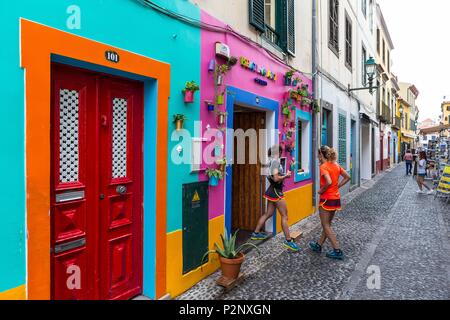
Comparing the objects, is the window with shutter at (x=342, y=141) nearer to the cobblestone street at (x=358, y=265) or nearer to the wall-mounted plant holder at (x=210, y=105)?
the cobblestone street at (x=358, y=265)

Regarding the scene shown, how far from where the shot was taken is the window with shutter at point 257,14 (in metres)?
5.61

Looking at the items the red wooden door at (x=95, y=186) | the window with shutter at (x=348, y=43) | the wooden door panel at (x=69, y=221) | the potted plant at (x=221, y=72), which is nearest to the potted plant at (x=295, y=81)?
the potted plant at (x=221, y=72)

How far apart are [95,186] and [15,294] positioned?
1092 mm

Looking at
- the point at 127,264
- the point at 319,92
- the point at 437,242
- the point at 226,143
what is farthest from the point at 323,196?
the point at 319,92

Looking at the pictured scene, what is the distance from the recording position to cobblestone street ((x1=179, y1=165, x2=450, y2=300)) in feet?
13.5

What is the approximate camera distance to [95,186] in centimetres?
318

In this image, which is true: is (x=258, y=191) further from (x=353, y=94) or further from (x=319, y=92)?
(x=353, y=94)

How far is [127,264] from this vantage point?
357 centimetres

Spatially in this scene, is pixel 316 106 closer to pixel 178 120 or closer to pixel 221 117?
pixel 221 117

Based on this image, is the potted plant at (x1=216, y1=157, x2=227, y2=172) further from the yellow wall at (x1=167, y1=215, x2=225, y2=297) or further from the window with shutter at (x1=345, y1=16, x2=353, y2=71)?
the window with shutter at (x1=345, y1=16, x2=353, y2=71)

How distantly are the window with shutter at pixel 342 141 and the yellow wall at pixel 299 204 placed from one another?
3.46 m

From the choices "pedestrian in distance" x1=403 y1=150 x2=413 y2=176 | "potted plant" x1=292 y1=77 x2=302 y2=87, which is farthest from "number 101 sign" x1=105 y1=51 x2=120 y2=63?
"pedestrian in distance" x1=403 y1=150 x2=413 y2=176

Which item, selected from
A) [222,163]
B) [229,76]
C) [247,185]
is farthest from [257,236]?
[229,76]

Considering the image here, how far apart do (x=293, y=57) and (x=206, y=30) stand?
3.71 meters
